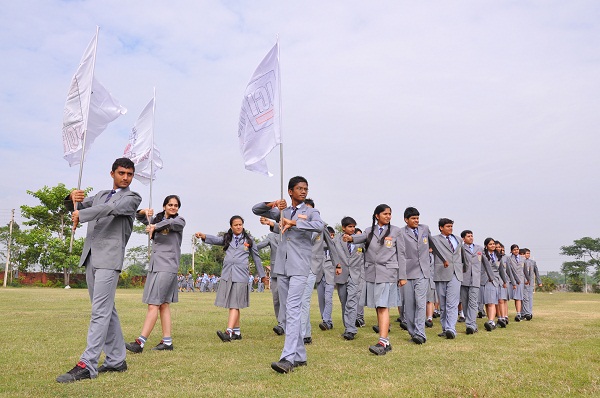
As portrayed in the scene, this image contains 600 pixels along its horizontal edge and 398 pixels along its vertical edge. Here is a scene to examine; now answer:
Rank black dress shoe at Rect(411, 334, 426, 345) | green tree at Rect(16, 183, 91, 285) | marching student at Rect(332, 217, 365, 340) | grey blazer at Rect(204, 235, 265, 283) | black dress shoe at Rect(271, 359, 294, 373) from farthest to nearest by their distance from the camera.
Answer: green tree at Rect(16, 183, 91, 285) < marching student at Rect(332, 217, 365, 340) < grey blazer at Rect(204, 235, 265, 283) < black dress shoe at Rect(411, 334, 426, 345) < black dress shoe at Rect(271, 359, 294, 373)

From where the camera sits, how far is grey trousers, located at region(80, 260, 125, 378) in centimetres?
496

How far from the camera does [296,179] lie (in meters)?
6.21

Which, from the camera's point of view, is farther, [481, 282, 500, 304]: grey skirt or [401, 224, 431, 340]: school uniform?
[481, 282, 500, 304]: grey skirt

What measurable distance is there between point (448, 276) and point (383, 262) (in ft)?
7.22

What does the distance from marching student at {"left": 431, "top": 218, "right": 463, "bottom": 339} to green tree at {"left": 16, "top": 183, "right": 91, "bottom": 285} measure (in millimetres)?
37779

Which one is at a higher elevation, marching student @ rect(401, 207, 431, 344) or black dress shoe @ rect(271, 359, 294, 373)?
marching student @ rect(401, 207, 431, 344)

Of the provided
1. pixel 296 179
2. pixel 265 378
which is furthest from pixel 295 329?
pixel 296 179

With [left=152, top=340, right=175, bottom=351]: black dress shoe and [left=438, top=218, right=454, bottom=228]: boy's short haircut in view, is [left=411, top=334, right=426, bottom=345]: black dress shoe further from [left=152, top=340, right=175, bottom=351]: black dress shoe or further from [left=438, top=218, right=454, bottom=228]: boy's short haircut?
[left=152, top=340, right=175, bottom=351]: black dress shoe

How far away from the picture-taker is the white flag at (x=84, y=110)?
6.82 meters

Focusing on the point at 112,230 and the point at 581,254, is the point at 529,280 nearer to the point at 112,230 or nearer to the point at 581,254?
the point at 112,230

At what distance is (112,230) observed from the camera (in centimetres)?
541

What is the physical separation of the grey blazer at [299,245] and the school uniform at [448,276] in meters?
3.95

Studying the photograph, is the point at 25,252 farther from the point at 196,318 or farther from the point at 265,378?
the point at 265,378

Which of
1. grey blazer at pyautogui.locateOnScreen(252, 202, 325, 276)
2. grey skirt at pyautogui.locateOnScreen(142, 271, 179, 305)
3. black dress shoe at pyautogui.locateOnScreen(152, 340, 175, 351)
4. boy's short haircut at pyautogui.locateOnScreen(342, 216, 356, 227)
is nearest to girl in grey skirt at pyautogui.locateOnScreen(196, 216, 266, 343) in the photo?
grey skirt at pyautogui.locateOnScreen(142, 271, 179, 305)
